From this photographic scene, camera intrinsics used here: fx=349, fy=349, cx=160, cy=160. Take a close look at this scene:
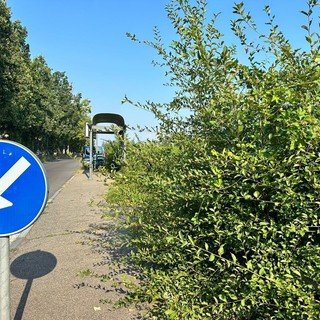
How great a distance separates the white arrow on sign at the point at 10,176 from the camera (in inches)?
87.3

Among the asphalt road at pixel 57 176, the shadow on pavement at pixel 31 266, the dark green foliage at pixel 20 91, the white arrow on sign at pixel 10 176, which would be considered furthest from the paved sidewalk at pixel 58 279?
the dark green foliage at pixel 20 91

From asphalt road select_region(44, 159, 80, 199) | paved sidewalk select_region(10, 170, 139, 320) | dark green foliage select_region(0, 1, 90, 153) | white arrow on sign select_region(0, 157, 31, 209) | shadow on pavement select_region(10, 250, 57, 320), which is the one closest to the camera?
white arrow on sign select_region(0, 157, 31, 209)

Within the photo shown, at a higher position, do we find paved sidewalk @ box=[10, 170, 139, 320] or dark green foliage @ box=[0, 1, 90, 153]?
dark green foliage @ box=[0, 1, 90, 153]

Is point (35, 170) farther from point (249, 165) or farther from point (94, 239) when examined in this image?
point (94, 239)

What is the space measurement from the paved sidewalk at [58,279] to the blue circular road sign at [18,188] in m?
1.46

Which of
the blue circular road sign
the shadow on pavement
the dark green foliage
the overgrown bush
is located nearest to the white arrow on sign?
the blue circular road sign

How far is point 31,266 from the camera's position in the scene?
4750mm

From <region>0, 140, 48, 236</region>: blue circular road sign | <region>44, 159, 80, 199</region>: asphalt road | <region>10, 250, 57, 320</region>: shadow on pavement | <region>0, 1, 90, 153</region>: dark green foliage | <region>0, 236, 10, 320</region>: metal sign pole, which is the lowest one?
<region>44, 159, 80, 199</region>: asphalt road

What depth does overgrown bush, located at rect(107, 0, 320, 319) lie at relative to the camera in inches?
89.4

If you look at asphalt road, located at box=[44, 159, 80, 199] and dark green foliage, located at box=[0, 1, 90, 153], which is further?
dark green foliage, located at box=[0, 1, 90, 153]

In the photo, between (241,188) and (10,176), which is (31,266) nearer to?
(10,176)

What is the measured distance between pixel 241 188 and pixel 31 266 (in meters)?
3.51

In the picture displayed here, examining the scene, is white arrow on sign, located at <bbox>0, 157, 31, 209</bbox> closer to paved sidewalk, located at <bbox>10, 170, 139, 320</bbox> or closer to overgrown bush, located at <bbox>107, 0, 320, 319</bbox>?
overgrown bush, located at <bbox>107, 0, 320, 319</bbox>

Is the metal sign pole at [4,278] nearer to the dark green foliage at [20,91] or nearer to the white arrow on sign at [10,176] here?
the white arrow on sign at [10,176]
